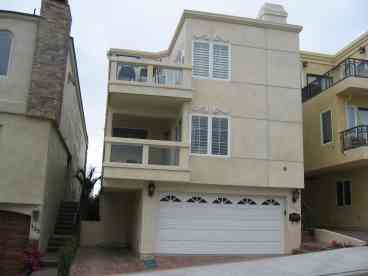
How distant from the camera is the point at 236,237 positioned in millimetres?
15711

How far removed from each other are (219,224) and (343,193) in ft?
23.7

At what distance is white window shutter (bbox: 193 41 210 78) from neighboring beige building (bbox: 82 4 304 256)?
4 centimetres

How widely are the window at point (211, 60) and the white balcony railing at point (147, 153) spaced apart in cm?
314

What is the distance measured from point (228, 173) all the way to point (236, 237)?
2.47 m

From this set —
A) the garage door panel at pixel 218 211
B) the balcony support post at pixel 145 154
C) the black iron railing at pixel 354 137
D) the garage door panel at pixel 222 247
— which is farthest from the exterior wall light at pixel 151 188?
the black iron railing at pixel 354 137

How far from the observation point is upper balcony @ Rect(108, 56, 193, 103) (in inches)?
597

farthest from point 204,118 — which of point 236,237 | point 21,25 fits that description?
point 21,25

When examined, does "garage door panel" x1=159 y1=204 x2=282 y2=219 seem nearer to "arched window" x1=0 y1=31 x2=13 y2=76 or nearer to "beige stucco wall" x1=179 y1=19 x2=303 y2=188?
"beige stucco wall" x1=179 y1=19 x2=303 y2=188

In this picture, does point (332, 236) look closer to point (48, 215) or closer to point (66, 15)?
point (48, 215)

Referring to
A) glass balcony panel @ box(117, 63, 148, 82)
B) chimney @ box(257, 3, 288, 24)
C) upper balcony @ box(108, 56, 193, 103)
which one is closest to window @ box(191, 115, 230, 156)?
upper balcony @ box(108, 56, 193, 103)

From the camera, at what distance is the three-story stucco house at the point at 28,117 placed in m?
14.0

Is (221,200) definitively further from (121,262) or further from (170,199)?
(121,262)

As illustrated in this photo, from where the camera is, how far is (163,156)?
15.3 metres

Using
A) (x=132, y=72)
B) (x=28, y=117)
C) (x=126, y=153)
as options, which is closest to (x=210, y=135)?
(x=126, y=153)
